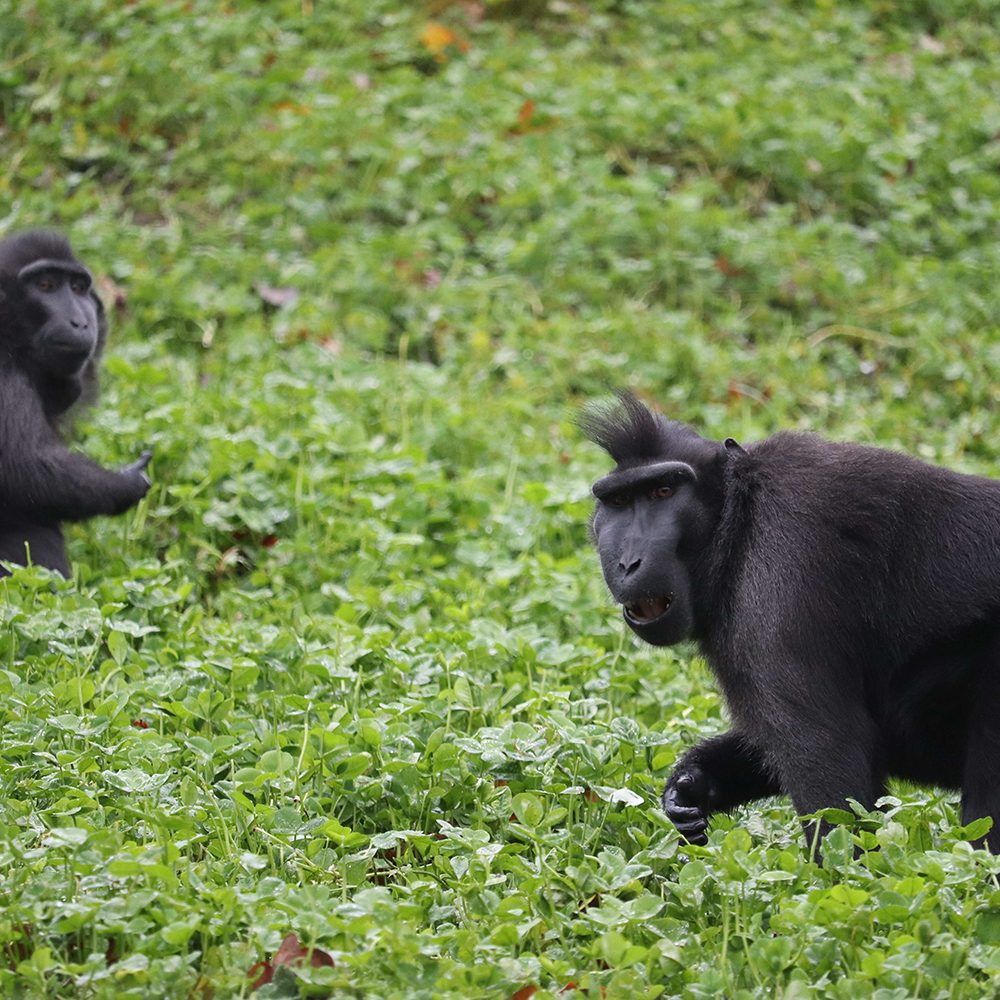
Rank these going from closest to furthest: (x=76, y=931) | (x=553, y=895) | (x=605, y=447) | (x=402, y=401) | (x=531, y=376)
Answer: (x=76, y=931) < (x=553, y=895) < (x=605, y=447) < (x=402, y=401) < (x=531, y=376)

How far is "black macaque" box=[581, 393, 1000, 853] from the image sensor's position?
4051mm

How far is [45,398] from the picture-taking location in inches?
258

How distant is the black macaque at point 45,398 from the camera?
611cm

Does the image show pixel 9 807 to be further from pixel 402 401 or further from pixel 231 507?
pixel 402 401

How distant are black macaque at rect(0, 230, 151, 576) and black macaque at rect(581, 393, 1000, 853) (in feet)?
8.57

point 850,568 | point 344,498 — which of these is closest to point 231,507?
point 344,498

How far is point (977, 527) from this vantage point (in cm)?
429

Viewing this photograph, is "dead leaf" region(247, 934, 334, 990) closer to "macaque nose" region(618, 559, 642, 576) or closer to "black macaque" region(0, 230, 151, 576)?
"macaque nose" region(618, 559, 642, 576)

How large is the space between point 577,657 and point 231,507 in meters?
1.86

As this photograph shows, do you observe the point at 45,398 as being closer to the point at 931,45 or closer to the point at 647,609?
the point at 647,609

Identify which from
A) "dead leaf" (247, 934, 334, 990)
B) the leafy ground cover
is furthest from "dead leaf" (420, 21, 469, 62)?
"dead leaf" (247, 934, 334, 990)

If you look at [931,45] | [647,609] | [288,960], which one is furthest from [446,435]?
[931,45]

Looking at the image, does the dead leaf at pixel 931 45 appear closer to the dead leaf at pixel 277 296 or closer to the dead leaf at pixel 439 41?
the dead leaf at pixel 439 41

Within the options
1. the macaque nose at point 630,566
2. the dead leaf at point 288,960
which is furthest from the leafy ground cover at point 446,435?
the macaque nose at point 630,566
